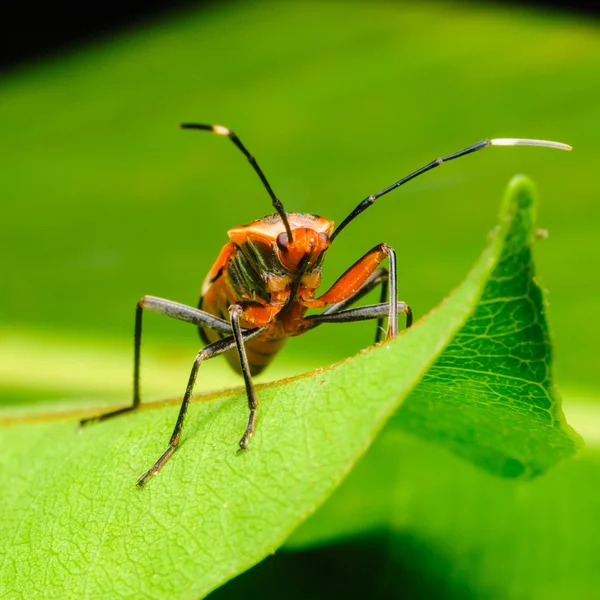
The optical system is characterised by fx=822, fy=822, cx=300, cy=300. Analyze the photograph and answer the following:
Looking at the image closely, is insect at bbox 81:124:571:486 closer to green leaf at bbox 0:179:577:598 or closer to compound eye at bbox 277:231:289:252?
compound eye at bbox 277:231:289:252

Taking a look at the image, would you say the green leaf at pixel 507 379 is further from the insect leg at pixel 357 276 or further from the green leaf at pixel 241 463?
the insect leg at pixel 357 276

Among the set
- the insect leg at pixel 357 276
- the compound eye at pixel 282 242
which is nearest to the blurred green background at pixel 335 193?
the insect leg at pixel 357 276

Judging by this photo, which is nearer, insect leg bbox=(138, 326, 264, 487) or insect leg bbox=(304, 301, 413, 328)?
insect leg bbox=(138, 326, 264, 487)

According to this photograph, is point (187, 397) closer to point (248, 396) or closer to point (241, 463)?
point (248, 396)

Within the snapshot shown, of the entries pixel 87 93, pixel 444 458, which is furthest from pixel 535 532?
pixel 87 93

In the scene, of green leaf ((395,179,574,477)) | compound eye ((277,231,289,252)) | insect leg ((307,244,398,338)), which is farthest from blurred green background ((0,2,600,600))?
compound eye ((277,231,289,252))
